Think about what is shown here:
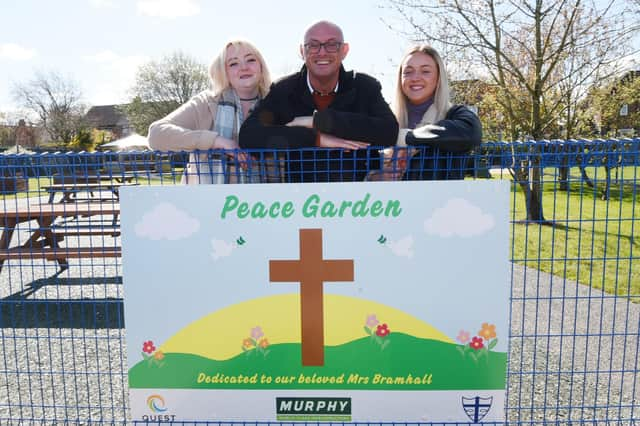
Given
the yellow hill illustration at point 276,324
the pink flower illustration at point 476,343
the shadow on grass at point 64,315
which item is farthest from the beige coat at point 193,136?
the shadow on grass at point 64,315

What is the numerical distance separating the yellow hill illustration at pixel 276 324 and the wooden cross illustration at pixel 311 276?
0.03 metres

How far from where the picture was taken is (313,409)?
6.92ft

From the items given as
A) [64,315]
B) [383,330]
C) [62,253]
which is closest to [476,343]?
[383,330]

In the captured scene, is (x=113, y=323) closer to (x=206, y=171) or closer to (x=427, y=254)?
(x=206, y=171)

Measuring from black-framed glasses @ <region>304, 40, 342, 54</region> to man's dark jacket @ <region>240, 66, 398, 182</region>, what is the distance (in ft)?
0.46

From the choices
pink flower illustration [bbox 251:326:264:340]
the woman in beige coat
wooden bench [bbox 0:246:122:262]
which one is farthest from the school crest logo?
wooden bench [bbox 0:246:122:262]

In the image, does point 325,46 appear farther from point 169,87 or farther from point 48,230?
point 169,87

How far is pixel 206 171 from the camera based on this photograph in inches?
87.6

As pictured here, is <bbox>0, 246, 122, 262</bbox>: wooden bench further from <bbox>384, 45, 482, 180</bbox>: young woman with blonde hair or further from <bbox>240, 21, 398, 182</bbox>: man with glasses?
<bbox>384, 45, 482, 180</bbox>: young woman with blonde hair

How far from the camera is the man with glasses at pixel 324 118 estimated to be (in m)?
2.04

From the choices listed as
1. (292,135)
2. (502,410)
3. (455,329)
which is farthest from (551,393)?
(292,135)

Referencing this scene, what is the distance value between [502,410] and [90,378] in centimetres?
264

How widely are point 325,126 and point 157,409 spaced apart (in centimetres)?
142

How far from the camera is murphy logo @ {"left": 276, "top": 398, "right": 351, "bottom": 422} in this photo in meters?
2.11
